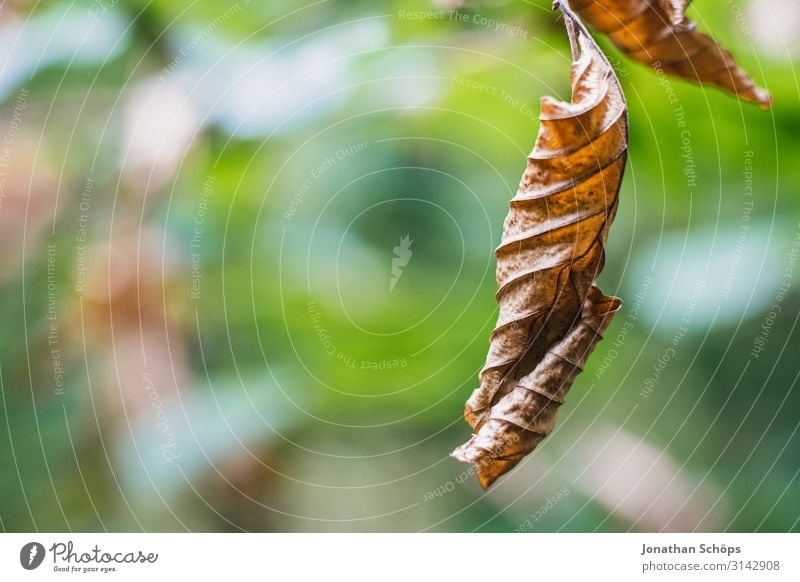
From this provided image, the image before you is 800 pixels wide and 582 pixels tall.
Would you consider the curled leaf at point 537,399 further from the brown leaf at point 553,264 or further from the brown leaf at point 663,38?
the brown leaf at point 663,38

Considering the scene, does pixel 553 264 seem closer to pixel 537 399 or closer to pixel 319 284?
pixel 537 399

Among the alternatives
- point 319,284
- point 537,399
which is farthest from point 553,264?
point 319,284

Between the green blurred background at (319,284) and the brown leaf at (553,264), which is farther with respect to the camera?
the green blurred background at (319,284)

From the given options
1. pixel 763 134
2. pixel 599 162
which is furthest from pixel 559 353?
pixel 763 134

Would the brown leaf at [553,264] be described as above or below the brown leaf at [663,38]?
below

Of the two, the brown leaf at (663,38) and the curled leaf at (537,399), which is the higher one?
the brown leaf at (663,38)

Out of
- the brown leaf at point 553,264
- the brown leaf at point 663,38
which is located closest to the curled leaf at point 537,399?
the brown leaf at point 553,264

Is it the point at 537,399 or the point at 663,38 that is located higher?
the point at 663,38
